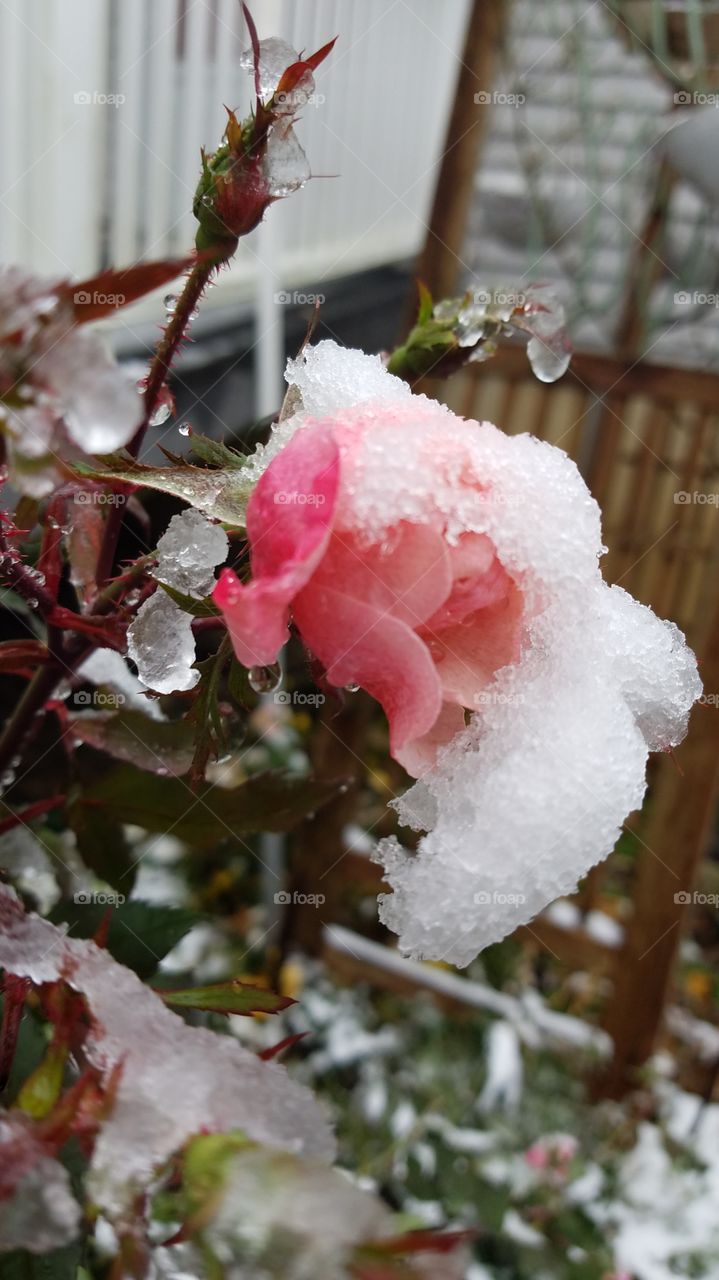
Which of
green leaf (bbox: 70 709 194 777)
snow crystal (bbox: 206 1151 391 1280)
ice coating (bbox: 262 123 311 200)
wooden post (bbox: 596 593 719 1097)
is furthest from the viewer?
wooden post (bbox: 596 593 719 1097)

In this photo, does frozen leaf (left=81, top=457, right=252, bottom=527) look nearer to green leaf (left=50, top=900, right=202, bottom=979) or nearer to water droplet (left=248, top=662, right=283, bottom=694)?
water droplet (left=248, top=662, right=283, bottom=694)

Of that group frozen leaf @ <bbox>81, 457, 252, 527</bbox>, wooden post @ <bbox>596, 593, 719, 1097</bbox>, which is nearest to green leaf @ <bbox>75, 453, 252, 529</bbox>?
frozen leaf @ <bbox>81, 457, 252, 527</bbox>

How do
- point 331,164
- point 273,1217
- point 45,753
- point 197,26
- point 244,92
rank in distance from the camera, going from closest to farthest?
1. point 273,1217
2. point 45,753
3. point 197,26
4. point 244,92
5. point 331,164

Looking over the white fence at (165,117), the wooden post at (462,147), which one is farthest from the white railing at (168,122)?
the wooden post at (462,147)

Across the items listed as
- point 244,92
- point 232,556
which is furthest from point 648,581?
point 232,556

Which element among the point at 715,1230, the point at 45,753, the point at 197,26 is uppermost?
the point at 197,26

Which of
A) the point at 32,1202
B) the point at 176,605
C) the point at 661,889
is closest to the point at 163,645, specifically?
the point at 176,605

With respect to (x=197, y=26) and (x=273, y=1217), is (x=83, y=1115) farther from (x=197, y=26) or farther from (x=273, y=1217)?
(x=197, y=26)
